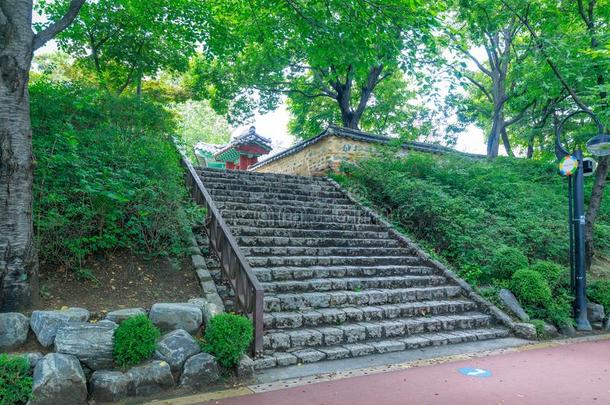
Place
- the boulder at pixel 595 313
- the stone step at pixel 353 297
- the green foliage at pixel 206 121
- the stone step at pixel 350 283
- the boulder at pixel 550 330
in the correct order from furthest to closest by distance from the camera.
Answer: the green foliage at pixel 206 121 < the boulder at pixel 595 313 < the boulder at pixel 550 330 < the stone step at pixel 350 283 < the stone step at pixel 353 297

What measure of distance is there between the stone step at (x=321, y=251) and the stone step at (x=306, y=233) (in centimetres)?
47

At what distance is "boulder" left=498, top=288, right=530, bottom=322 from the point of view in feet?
19.6

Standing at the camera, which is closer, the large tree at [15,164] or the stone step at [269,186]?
the large tree at [15,164]

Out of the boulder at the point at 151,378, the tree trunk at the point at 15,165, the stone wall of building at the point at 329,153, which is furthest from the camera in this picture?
the stone wall of building at the point at 329,153

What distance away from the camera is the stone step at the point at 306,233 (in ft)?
22.2

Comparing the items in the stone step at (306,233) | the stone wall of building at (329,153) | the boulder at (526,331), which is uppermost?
the stone wall of building at (329,153)

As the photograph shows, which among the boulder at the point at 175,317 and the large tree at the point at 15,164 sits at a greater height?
the large tree at the point at 15,164

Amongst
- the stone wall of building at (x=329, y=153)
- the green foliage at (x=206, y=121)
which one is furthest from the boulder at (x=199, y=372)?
the green foliage at (x=206, y=121)

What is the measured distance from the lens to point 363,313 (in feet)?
17.5

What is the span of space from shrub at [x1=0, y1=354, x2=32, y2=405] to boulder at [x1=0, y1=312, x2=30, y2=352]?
30cm

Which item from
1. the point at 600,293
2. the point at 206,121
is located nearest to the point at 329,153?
the point at 600,293

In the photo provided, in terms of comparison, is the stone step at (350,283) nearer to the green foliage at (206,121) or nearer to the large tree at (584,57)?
the large tree at (584,57)

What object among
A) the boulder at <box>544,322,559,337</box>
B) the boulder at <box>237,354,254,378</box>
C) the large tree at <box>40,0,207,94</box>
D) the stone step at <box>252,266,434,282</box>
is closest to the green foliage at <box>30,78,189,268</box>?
the stone step at <box>252,266,434,282</box>

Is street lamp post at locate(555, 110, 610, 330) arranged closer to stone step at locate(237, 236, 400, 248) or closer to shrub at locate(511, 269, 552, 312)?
shrub at locate(511, 269, 552, 312)
